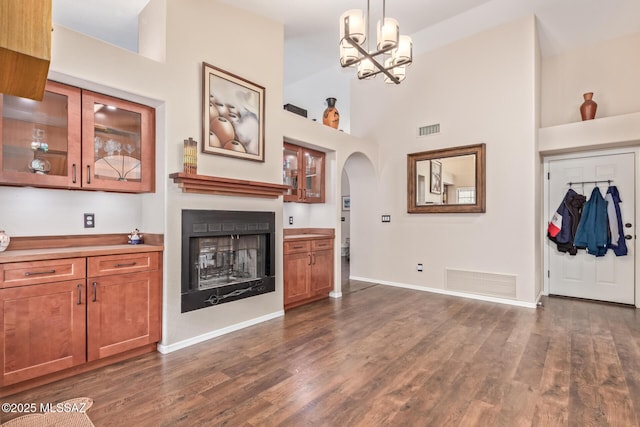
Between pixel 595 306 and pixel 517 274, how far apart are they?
1.14 m

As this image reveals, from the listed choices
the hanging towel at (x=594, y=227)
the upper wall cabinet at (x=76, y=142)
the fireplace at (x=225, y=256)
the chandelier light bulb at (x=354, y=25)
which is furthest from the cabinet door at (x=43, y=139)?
the hanging towel at (x=594, y=227)

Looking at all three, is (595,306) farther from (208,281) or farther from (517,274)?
(208,281)

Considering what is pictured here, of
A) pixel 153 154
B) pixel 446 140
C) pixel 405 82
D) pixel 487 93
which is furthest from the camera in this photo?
pixel 405 82

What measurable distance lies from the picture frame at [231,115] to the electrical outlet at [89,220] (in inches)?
45.6

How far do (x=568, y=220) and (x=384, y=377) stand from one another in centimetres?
412

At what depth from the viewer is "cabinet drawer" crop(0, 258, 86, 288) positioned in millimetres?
2147

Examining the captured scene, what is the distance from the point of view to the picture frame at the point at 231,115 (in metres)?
3.23

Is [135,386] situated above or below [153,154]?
below

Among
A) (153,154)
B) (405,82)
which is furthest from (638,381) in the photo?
(405,82)

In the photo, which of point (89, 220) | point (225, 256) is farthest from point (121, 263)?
point (225, 256)

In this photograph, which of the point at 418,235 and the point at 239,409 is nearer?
the point at 239,409

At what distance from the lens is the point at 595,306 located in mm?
4402

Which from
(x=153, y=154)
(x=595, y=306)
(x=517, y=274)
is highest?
(x=153, y=154)

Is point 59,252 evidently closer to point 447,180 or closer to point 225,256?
point 225,256
